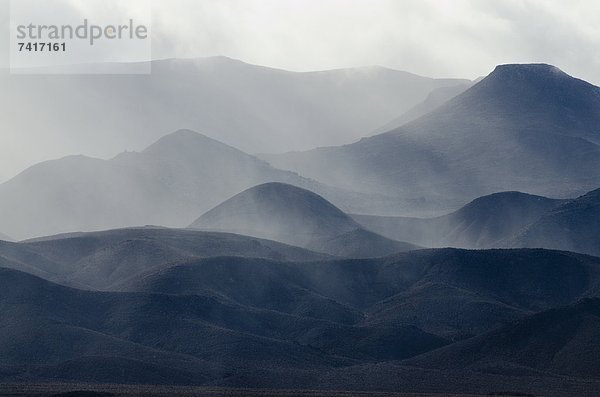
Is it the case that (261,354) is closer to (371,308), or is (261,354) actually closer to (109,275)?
Answer: (371,308)

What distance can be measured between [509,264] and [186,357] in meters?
54.4

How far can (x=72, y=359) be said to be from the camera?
88562mm

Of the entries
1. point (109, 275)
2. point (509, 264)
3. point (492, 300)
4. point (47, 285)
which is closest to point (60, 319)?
point (47, 285)

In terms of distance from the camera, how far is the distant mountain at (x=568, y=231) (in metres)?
167

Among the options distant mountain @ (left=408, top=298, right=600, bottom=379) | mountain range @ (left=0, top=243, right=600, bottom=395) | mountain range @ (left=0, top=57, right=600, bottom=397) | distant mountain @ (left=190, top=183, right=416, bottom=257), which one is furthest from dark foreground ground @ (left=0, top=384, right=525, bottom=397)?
distant mountain @ (left=190, top=183, right=416, bottom=257)

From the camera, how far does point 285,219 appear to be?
7092 inches

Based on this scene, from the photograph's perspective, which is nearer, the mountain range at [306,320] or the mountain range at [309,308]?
the mountain range at [309,308]

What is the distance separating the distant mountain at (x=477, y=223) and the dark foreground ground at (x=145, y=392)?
330ft

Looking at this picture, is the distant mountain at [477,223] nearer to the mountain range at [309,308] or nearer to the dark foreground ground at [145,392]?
the mountain range at [309,308]

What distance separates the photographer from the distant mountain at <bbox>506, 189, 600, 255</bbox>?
16738 cm

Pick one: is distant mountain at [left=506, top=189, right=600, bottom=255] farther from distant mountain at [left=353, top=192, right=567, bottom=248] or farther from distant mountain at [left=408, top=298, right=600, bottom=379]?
distant mountain at [left=408, top=298, right=600, bottom=379]

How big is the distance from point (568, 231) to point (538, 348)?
7811cm

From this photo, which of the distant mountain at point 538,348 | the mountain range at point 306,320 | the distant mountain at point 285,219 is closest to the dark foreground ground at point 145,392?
the mountain range at point 306,320

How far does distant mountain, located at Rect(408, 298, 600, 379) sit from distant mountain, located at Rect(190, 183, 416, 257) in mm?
68526
